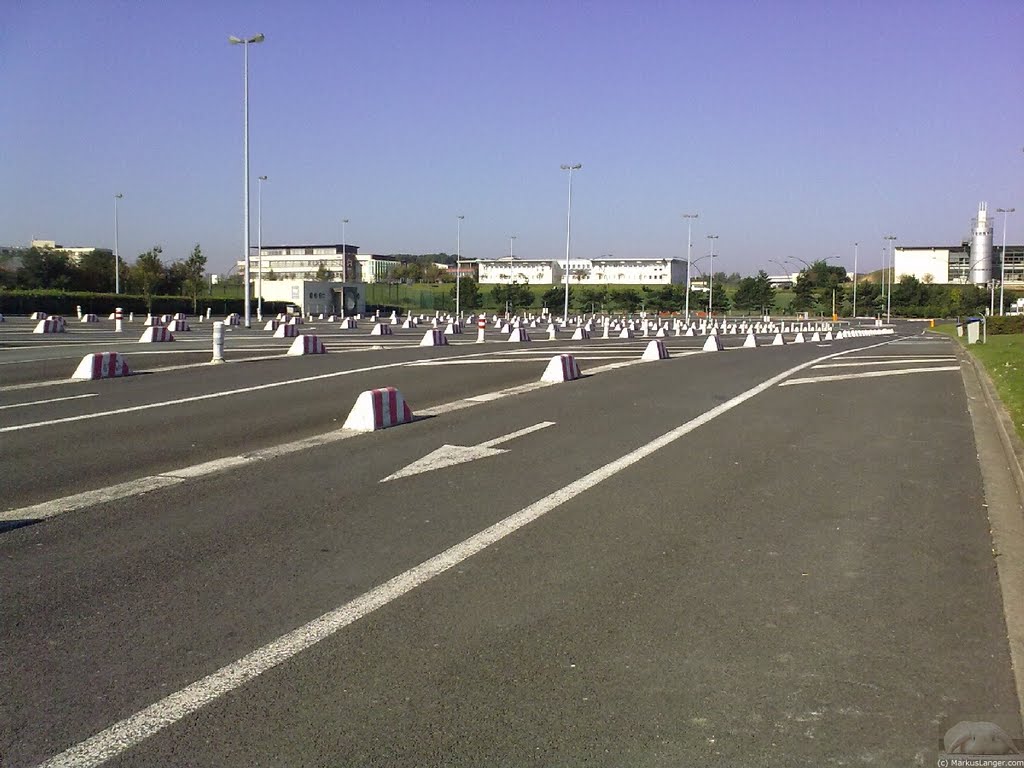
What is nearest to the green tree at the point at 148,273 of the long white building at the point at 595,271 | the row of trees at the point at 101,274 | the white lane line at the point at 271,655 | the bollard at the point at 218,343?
the row of trees at the point at 101,274

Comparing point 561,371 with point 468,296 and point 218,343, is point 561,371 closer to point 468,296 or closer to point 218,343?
point 218,343

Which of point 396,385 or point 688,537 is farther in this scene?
point 396,385

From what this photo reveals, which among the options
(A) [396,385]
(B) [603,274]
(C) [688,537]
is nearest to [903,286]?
(B) [603,274]

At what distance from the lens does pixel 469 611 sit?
538 cm

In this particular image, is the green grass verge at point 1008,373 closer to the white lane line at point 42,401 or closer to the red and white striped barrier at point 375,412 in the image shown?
the red and white striped barrier at point 375,412

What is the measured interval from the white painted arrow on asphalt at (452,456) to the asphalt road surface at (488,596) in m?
0.05

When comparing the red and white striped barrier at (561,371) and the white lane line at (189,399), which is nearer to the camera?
the white lane line at (189,399)

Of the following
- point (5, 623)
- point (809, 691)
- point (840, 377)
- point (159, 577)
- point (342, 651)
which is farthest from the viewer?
point (840, 377)

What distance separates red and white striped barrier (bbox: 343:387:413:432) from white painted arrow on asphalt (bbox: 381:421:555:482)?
5.02 ft

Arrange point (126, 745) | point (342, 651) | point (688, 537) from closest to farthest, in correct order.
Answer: point (126, 745), point (342, 651), point (688, 537)

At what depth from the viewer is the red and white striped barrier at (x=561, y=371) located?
18.8m

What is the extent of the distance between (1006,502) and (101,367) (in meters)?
15.3

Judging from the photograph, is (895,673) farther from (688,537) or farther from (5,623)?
(5,623)

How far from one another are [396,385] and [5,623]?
40.1ft
